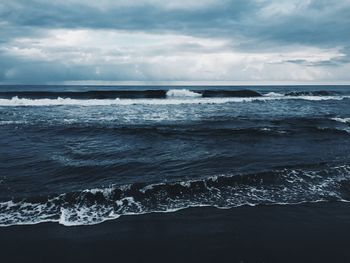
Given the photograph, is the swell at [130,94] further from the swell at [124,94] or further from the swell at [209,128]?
the swell at [209,128]

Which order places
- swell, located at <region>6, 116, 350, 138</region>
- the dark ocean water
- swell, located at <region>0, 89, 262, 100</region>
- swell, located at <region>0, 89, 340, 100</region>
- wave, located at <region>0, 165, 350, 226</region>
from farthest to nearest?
swell, located at <region>0, 89, 340, 100</region>, swell, located at <region>0, 89, 262, 100</region>, swell, located at <region>6, 116, 350, 138</region>, the dark ocean water, wave, located at <region>0, 165, 350, 226</region>

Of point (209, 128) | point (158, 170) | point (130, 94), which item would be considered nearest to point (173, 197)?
point (158, 170)

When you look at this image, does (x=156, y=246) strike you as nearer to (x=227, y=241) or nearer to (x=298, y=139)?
(x=227, y=241)

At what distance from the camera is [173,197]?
334 inches

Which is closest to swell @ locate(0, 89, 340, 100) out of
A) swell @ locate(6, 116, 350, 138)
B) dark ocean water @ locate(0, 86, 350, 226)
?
swell @ locate(6, 116, 350, 138)

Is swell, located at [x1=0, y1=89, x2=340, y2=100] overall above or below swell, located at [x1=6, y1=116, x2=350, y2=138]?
above

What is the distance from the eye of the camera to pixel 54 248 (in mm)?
6016

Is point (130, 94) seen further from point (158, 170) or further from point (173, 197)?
point (173, 197)

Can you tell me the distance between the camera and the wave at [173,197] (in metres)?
7.42

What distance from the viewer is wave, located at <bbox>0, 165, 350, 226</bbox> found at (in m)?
7.42

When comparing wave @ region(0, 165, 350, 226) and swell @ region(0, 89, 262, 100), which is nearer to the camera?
wave @ region(0, 165, 350, 226)

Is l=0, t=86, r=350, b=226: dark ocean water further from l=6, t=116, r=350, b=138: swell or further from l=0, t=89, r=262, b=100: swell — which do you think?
l=0, t=89, r=262, b=100: swell

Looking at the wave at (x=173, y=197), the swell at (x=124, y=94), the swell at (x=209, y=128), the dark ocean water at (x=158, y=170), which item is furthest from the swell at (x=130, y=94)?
the wave at (x=173, y=197)

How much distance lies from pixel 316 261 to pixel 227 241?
1.55m
